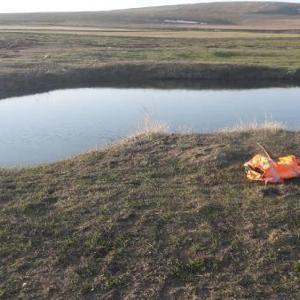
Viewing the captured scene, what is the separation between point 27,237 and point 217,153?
6.07 m

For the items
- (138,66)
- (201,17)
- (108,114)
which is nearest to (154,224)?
(108,114)

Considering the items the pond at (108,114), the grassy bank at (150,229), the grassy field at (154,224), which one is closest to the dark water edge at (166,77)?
the pond at (108,114)

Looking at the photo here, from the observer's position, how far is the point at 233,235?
10.6 meters

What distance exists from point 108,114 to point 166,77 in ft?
34.4

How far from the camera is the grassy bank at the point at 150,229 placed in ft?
30.0

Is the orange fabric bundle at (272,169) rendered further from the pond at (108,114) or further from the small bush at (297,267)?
the pond at (108,114)

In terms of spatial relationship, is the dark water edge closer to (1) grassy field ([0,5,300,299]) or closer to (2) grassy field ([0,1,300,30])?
(1) grassy field ([0,5,300,299])

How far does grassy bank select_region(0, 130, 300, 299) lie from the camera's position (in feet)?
30.0

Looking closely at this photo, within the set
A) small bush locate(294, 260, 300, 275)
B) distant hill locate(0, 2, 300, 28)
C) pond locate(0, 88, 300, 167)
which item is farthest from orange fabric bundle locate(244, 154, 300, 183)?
distant hill locate(0, 2, 300, 28)

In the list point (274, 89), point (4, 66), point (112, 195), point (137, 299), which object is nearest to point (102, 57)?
point (4, 66)

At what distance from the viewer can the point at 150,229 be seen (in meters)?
10.9

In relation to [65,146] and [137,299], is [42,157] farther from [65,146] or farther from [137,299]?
[137,299]

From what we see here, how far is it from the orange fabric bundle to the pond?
8566mm

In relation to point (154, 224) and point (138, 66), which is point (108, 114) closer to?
point (138, 66)
